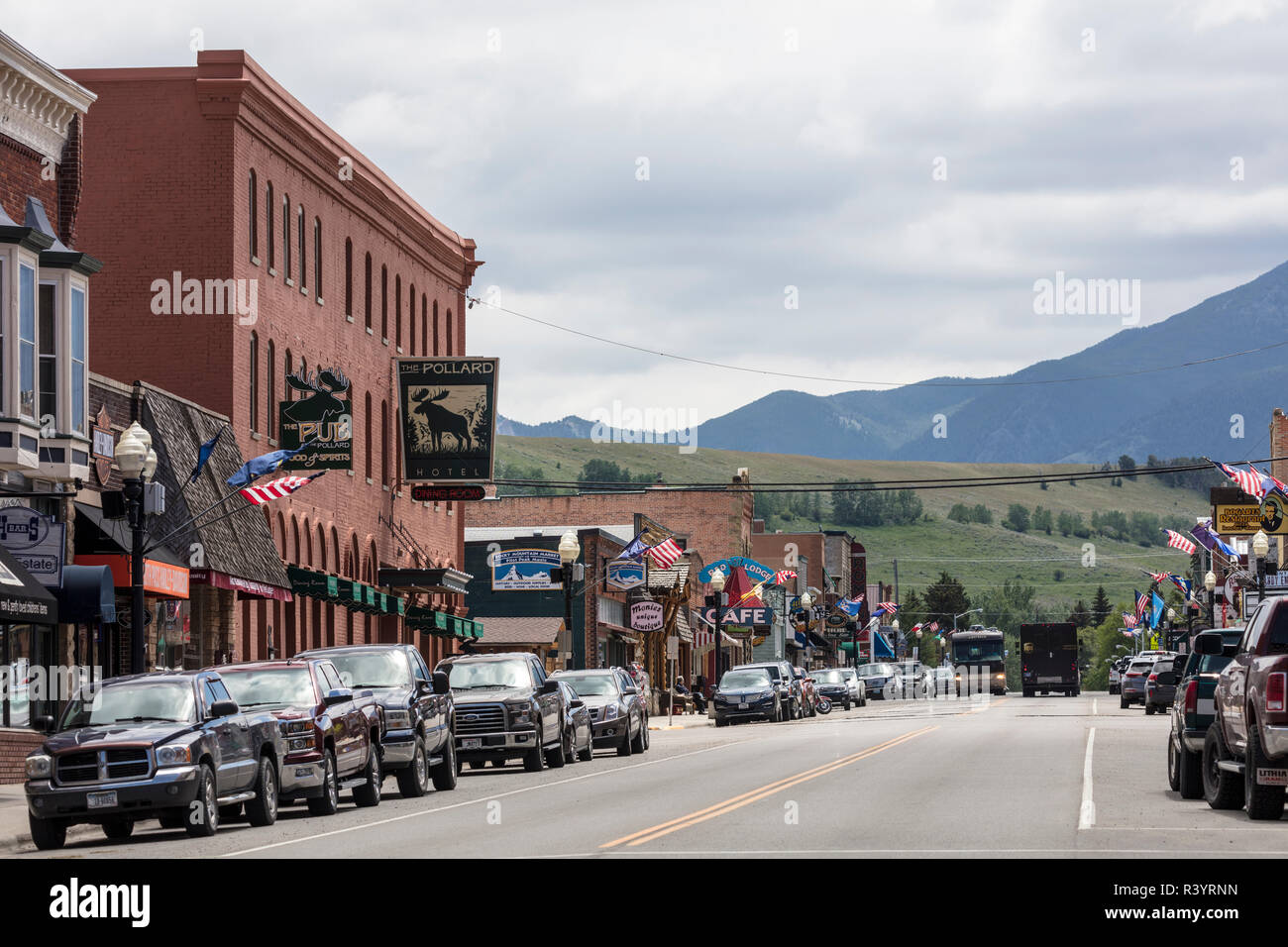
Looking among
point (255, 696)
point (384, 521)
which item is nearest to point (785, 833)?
point (255, 696)

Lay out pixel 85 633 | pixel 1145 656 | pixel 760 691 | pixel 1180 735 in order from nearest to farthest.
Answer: pixel 1180 735 < pixel 85 633 < pixel 760 691 < pixel 1145 656

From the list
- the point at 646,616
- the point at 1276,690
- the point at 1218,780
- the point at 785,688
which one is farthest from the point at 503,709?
the point at 646,616

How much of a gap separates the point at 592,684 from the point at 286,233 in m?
14.1

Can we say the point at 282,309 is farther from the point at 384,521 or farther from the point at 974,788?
the point at 974,788

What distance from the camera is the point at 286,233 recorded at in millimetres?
45938

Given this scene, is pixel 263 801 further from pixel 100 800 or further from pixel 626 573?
pixel 626 573

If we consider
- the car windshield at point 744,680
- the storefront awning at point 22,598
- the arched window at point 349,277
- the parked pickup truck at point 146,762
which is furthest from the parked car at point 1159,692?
the parked pickup truck at point 146,762

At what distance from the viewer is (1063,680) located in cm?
10038

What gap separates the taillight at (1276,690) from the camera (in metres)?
17.7

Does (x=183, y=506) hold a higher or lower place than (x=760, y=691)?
higher

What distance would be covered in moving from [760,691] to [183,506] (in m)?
24.6

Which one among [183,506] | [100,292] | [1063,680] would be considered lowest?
[1063,680]

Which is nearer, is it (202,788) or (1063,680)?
(202,788)

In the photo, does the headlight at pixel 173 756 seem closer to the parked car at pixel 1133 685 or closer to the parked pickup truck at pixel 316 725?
the parked pickup truck at pixel 316 725
